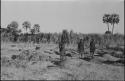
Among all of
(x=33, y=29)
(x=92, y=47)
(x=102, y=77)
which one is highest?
(x=33, y=29)

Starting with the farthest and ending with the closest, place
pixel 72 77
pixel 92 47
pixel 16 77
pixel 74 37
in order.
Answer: pixel 74 37, pixel 92 47, pixel 72 77, pixel 16 77

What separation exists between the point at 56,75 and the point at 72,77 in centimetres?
133

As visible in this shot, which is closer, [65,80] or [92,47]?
[65,80]

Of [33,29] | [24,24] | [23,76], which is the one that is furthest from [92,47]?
[24,24]

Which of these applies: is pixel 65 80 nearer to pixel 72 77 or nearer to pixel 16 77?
pixel 72 77

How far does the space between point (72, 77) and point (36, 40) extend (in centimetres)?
3486

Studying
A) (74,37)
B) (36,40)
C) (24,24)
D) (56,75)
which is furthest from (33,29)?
(56,75)

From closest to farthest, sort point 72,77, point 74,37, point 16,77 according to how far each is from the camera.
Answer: point 16,77, point 72,77, point 74,37

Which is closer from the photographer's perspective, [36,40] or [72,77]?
[72,77]

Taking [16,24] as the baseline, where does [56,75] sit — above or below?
below

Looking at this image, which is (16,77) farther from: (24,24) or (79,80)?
(24,24)

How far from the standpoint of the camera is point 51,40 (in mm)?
44781

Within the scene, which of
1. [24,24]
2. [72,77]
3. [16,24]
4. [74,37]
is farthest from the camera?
[24,24]

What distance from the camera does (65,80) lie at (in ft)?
35.3
